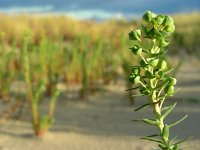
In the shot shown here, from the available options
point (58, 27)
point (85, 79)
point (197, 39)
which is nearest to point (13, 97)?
point (85, 79)

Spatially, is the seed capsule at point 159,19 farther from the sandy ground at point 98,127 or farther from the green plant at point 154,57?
the sandy ground at point 98,127

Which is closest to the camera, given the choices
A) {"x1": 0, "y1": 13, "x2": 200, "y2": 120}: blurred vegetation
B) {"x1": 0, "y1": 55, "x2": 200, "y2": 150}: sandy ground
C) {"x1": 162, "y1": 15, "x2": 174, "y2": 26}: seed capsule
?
{"x1": 162, "y1": 15, "x2": 174, "y2": 26}: seed capsule

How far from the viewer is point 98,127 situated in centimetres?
368

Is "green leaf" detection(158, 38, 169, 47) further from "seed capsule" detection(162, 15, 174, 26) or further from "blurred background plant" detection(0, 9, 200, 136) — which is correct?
"blurred background plant" detection(0, 9, 200, 136)

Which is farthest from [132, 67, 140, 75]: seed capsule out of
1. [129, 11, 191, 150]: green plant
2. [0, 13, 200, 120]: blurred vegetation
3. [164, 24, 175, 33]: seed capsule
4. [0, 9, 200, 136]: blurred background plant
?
[0, 9, 200, 136]: blurred background plant

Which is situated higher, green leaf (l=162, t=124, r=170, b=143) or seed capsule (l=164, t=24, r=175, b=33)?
seed capsule (l=164, t=24, r=175, b=33)

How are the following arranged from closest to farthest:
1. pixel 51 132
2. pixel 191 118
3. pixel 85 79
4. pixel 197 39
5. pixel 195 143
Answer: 1. pixel 195 143
2. pixel 51 132
3. pixel 191 118
4. pixel 85 79
5. pixel 197 39

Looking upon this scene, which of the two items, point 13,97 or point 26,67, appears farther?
point 13,97

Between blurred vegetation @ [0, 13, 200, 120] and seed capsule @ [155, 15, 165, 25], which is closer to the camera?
seed capsule @ [155, 15, 165, 25]

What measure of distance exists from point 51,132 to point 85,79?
3.89 ft

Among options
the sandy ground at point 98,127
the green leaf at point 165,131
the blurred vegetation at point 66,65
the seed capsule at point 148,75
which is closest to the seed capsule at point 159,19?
the seed capsule at point 148,75

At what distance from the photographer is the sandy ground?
3191mm

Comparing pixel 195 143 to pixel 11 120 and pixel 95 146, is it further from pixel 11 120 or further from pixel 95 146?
pixel 11 120

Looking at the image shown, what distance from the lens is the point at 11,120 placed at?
388 cm
